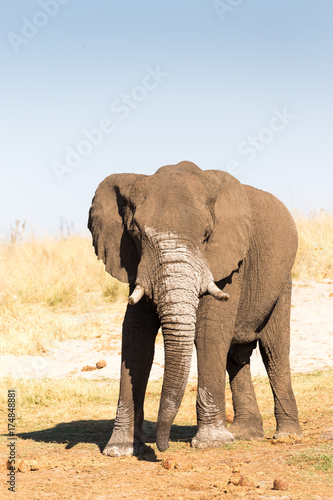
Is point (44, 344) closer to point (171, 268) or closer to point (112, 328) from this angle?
point (112, 328)

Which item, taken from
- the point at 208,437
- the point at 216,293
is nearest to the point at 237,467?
the point at 208,437

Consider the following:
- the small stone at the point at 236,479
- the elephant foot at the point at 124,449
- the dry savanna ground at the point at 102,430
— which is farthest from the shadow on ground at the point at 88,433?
the small stone at the point at 236,479

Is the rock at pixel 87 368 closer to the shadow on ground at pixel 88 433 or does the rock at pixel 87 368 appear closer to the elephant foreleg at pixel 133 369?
the shadow on ground at pixel 88 433

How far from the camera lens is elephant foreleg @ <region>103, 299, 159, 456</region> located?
703 cm

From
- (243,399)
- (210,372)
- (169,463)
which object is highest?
(210,372)

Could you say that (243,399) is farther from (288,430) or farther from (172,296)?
(172,296)

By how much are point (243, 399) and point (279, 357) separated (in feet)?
2.15

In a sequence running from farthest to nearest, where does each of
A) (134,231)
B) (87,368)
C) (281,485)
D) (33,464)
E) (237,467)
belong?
(87,368) → (33,464) → (134,231) → (237,467) → (281,485)

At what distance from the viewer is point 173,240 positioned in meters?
6.25

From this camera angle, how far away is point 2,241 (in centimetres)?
2295

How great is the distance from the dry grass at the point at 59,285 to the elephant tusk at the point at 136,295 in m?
7.81

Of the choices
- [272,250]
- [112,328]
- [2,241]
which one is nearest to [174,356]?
[272,250]

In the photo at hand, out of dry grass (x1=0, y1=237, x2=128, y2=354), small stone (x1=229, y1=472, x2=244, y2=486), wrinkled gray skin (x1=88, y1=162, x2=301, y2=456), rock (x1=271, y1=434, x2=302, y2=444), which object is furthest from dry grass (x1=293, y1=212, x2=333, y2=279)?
small stone (x1=229, y1=472, x2=244, y2=486)

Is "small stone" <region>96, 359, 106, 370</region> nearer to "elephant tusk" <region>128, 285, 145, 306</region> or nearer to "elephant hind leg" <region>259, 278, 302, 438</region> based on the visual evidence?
"elephant hind leg" <region>259, 278, 302, 438</region>
